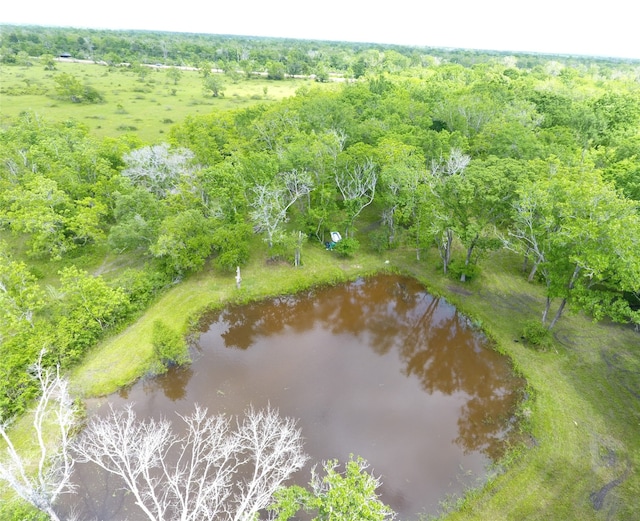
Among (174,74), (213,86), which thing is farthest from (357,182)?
(174,74)

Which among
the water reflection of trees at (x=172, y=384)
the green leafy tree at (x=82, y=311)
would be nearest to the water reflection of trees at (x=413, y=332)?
the water reflection of trees at (x=172, y=384)

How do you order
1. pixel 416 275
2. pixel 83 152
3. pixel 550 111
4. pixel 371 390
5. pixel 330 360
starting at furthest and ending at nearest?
1. pixel 550 111
2. pixel 83 152
3. pixel 416 275
4. pixel 330 360
5. pixel 371 390

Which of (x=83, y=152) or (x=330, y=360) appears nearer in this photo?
(x=330, y=360)

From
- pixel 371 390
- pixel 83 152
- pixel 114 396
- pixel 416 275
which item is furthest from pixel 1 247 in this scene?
pixel 416 275

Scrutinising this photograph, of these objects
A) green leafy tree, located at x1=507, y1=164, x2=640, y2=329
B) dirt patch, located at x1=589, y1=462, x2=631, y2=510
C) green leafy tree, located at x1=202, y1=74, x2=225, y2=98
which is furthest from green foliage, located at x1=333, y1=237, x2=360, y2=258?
green leafy tree, located at x1=202, y1=74, x2=225, y2=98

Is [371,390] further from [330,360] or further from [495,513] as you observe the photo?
[495,513]

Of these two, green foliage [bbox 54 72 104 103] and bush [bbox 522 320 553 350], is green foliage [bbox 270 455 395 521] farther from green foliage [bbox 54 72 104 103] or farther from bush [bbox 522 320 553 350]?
green foliage [bbox 54 72 104 103]

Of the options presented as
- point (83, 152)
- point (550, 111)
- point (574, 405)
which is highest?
point (550, 111)

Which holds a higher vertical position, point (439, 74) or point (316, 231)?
point (439, 74)
